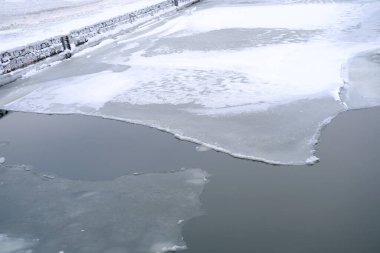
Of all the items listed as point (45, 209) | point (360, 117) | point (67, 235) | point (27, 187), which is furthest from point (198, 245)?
point (360, 117)

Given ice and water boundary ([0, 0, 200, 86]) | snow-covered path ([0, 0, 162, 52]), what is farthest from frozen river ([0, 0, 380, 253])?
snow-covered path ([0, 0, 162, 52])

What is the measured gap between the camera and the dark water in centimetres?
484

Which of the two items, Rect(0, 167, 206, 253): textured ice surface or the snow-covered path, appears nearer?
Rect(0, 167, 206, 253): textured ice surface

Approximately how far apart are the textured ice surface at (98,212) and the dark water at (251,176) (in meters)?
0.25

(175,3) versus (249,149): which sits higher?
(175,3)

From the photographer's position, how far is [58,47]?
14.3 m

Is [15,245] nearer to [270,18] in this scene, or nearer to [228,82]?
[228,82]

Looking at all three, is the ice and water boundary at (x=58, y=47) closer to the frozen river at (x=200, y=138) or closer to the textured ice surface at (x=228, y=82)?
the frozen river at (x=200, y=138)

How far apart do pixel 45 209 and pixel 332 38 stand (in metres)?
10.8

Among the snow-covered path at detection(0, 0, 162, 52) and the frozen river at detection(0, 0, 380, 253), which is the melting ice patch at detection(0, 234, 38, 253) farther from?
Answer: the snow-covered path at detection(0, 0, 162, 52)

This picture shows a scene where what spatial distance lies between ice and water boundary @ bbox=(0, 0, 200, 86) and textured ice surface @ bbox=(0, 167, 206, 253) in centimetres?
684

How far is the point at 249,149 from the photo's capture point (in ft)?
22.0

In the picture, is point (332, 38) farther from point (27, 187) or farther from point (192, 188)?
point (27, 187)

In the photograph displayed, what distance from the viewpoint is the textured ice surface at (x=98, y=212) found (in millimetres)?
4855
